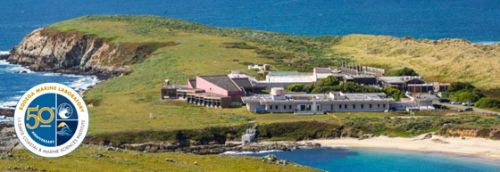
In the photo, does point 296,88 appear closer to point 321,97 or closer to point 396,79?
point 321,97

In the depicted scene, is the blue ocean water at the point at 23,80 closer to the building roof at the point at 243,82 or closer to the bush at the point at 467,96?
the building roof at the point at 243,82

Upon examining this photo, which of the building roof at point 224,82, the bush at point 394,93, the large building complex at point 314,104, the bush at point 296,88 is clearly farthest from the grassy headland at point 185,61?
the bush at point 296,88

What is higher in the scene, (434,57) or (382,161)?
(434,57)

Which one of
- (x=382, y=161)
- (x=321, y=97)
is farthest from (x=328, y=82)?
(x=382, y=161)

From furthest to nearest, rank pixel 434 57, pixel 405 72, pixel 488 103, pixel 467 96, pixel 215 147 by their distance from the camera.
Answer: pixel 434 57
pixel 405 72
pixel 467 96
pixel 488 103
pixel 215 147

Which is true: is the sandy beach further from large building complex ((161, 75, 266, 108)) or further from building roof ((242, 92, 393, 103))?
large building complex ((161, 75, 266, 108))

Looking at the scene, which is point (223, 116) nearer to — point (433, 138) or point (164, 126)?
point (164, 126)

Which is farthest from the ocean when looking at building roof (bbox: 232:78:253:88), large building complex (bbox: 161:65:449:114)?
building roof (bbox: 232:78:253:88)
